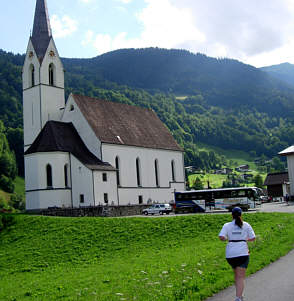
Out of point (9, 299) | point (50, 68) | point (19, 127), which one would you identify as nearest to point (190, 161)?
point (19, 127)

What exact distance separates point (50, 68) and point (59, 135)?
11192 millimetres

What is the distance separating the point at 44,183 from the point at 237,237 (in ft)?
137

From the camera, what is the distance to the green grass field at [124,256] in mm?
12219

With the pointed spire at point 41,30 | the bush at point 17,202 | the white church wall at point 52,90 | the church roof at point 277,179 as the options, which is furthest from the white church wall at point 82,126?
the bush at point 17,202

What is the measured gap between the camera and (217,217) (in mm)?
28156

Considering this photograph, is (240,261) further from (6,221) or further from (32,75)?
(32,75)

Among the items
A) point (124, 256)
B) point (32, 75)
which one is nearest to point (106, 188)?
point (32, 75)

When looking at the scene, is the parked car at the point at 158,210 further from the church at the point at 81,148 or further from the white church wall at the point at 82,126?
the white church wall at the point at 82,126

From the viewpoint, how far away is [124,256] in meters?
23.4

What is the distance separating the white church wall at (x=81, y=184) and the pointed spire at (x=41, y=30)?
16.6 metres

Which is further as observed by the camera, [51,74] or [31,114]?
[51,74]

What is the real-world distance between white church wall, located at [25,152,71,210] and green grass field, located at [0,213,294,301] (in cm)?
1295

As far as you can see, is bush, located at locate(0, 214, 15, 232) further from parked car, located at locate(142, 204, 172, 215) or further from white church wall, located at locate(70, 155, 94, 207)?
parked car, located at locate(142, 204, 172, 215)

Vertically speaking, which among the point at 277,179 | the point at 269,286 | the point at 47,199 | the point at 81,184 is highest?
the point at 277,179
